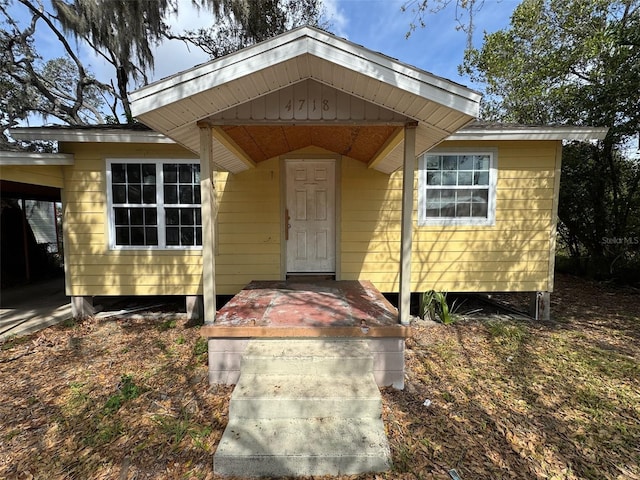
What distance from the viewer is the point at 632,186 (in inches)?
295

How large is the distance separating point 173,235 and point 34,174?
80.5 inches

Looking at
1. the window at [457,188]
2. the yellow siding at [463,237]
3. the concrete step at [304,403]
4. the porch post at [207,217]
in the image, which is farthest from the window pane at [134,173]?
the window at [457,188]

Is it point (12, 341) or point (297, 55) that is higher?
point (297, 55)

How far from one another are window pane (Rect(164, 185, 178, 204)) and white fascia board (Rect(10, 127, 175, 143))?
0.73 m

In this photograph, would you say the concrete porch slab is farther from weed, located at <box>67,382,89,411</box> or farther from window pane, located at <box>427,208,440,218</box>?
window pane, located at <box>427,208,440,218</box>

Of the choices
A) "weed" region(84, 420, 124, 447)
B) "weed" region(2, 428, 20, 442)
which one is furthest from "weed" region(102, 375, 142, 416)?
"weed" region(2, 428, 20, 442)

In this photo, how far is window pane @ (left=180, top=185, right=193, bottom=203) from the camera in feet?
16.8

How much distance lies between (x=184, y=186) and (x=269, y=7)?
8320 mm

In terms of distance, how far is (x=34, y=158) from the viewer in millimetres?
4316

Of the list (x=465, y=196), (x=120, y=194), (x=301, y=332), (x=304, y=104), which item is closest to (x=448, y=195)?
(x=465, y=196)

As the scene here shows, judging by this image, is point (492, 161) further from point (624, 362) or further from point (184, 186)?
point (184, 186)

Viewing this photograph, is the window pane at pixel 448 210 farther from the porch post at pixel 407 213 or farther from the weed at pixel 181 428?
the weed at pixel 181 428

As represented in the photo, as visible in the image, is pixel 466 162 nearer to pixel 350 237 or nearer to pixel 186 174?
pixel 350 237

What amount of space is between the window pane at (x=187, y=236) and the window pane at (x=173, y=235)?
6cm
